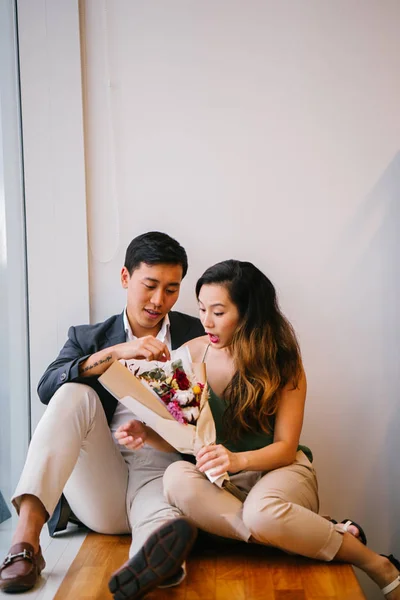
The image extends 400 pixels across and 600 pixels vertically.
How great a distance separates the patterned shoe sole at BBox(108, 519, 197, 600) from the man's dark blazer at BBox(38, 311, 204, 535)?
0.77 metres

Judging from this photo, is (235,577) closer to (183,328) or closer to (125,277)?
(183,328)

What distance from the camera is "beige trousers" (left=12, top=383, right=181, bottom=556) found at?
220 centimetres

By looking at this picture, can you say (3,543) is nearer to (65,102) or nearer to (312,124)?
(65,102)

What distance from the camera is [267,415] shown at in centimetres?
242

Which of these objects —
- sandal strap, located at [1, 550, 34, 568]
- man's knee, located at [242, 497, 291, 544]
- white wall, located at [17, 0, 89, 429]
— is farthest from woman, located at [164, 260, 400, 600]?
white wall, located at [17, 0, 89, 429]

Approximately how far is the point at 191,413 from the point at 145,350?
296mm

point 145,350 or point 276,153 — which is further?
point 276,153

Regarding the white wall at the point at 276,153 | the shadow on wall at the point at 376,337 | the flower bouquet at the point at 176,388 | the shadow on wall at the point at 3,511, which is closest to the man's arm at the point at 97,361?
the flower bouquet at the point at 176,388

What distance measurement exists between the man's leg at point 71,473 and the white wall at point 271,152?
71 cm

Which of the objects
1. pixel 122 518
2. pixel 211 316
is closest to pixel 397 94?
pixel 211 316

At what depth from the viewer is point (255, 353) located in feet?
8.05

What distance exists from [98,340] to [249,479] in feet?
2.57

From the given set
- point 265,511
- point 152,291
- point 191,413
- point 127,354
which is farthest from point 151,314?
point 265,511

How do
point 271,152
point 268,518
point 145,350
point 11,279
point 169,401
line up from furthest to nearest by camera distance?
point 271,152
point 11,279
point 145,350
point 169,401
point 268,518
